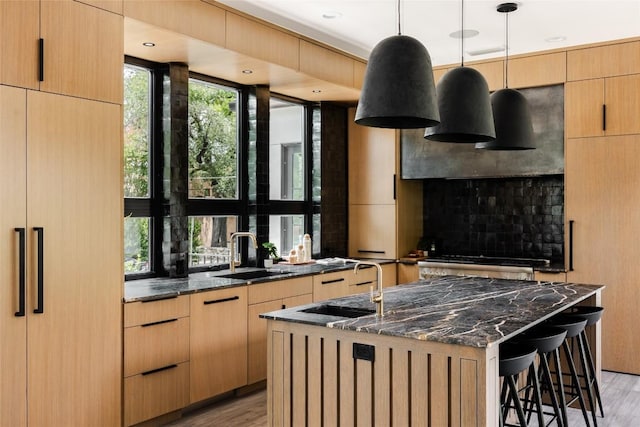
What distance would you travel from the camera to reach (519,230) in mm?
6332

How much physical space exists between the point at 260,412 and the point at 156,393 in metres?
0.80

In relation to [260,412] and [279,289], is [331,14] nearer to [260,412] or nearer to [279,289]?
[279,289]

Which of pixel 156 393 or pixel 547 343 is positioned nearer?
pixel 547 343

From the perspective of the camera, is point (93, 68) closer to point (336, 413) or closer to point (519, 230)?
point (336, 413)

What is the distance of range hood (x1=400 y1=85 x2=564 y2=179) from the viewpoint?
18.8ft

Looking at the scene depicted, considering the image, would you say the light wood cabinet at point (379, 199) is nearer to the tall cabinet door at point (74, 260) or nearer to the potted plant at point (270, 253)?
the potted plant at point (270, 253)

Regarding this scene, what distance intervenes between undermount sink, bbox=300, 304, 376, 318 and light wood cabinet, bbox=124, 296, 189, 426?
1084 millimetres

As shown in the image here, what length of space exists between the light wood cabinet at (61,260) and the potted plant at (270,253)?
2.10 m

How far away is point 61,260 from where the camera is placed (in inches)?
132

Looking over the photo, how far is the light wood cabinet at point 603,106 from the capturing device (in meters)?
5.30

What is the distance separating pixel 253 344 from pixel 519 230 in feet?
10.6

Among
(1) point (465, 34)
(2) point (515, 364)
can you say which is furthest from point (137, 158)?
(2) point (515, 364)

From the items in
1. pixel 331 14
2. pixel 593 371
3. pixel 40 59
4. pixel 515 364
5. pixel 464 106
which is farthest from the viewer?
pixel 331 14

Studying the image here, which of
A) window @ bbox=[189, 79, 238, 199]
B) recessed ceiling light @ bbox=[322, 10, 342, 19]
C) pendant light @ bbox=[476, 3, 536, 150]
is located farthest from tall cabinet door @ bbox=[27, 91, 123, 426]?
pendant light @ bbox=[476, 3, 536, 150]
